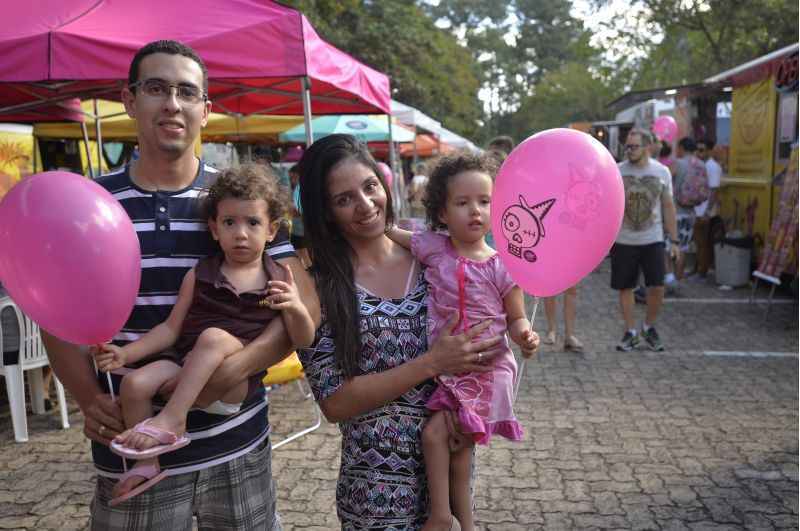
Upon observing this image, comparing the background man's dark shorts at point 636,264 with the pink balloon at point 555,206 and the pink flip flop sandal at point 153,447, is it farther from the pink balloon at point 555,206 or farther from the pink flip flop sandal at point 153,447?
the pink flip flop sandal at point 153,447

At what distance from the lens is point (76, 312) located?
72.6 inches

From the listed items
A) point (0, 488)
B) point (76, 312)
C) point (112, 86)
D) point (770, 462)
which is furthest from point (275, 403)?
point (76, 312)

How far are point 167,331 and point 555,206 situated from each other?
120 cm

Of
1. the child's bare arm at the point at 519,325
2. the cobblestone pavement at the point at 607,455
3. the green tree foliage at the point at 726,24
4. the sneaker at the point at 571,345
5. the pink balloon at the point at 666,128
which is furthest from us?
the green tree foliage at the point at 726,24

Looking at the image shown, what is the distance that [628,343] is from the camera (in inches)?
273

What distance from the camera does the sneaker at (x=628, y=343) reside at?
22.6 ft

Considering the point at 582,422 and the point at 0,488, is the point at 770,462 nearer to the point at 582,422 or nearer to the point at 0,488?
the point at 582,422

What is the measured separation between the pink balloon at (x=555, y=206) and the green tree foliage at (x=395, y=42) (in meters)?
12.5

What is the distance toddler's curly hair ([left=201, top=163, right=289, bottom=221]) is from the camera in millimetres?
2045

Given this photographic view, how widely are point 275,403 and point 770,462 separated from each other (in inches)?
141

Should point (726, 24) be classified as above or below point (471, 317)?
above

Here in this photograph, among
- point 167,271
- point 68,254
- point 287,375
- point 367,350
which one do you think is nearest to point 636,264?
point 287,375

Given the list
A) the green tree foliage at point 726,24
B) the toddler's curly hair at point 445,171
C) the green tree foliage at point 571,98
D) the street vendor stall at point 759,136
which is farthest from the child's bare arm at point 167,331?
the green tree foliage at point 571,98

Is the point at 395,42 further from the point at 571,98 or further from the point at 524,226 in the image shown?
the point at 571,98
